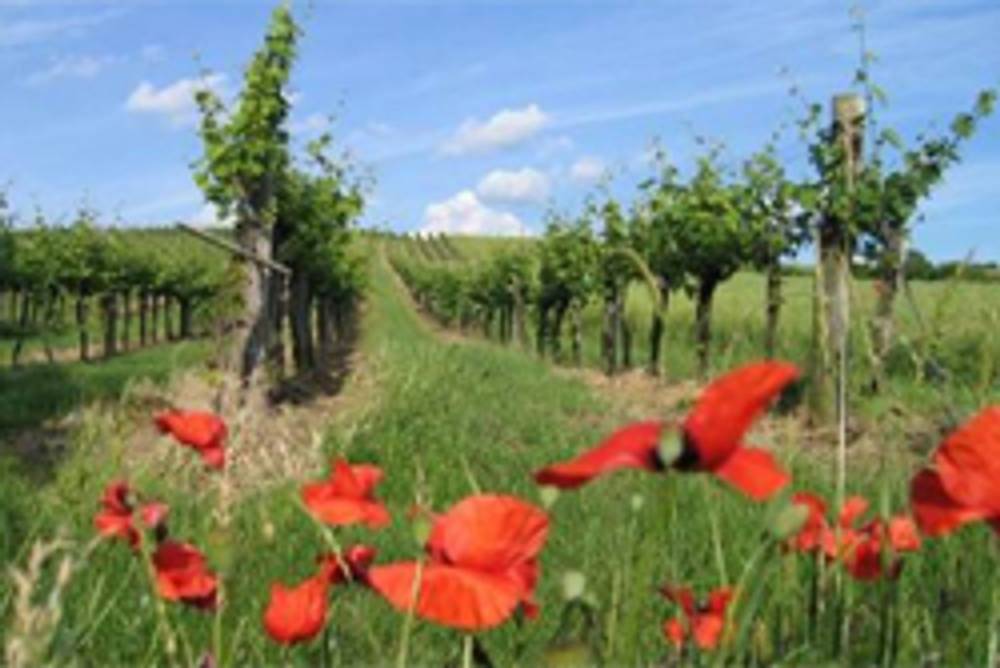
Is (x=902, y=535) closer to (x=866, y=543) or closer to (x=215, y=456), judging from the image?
(x=866, y=543)

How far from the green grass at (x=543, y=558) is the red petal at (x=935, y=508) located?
0.31 ft

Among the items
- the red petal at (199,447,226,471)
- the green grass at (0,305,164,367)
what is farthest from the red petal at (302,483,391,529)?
the green grass at (0,305,164,367)

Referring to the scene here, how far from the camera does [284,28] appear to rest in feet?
48.4

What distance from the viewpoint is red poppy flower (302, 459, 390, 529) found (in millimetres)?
1147

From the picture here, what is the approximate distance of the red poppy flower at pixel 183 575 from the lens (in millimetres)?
1303

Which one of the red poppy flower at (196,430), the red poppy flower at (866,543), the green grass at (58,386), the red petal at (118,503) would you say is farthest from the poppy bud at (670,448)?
the green grass at (58,386)

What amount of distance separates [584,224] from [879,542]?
1011 inches

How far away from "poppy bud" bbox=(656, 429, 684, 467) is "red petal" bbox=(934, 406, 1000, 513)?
0.67ft

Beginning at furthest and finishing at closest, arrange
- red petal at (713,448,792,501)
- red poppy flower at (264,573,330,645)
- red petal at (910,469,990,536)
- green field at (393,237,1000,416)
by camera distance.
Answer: green field at (393,237,1000,416), red poppy flower at (264,573,330,645), red petal at (910,469,990,536), red petal at (713,448,792,501)

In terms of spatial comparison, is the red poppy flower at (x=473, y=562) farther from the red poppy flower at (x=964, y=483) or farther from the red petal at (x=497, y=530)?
the red poppy flower at (x=964, y=483)

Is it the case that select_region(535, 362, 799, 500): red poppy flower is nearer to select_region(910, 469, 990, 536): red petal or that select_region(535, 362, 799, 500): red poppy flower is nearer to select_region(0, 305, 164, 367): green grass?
select_region(910, 469, 990, 536): red petal

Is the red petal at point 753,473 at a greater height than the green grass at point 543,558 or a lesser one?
greater

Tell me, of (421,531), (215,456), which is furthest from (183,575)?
(421,531)

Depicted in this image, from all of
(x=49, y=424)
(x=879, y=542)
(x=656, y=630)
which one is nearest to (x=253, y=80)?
(x=49, y=424)
